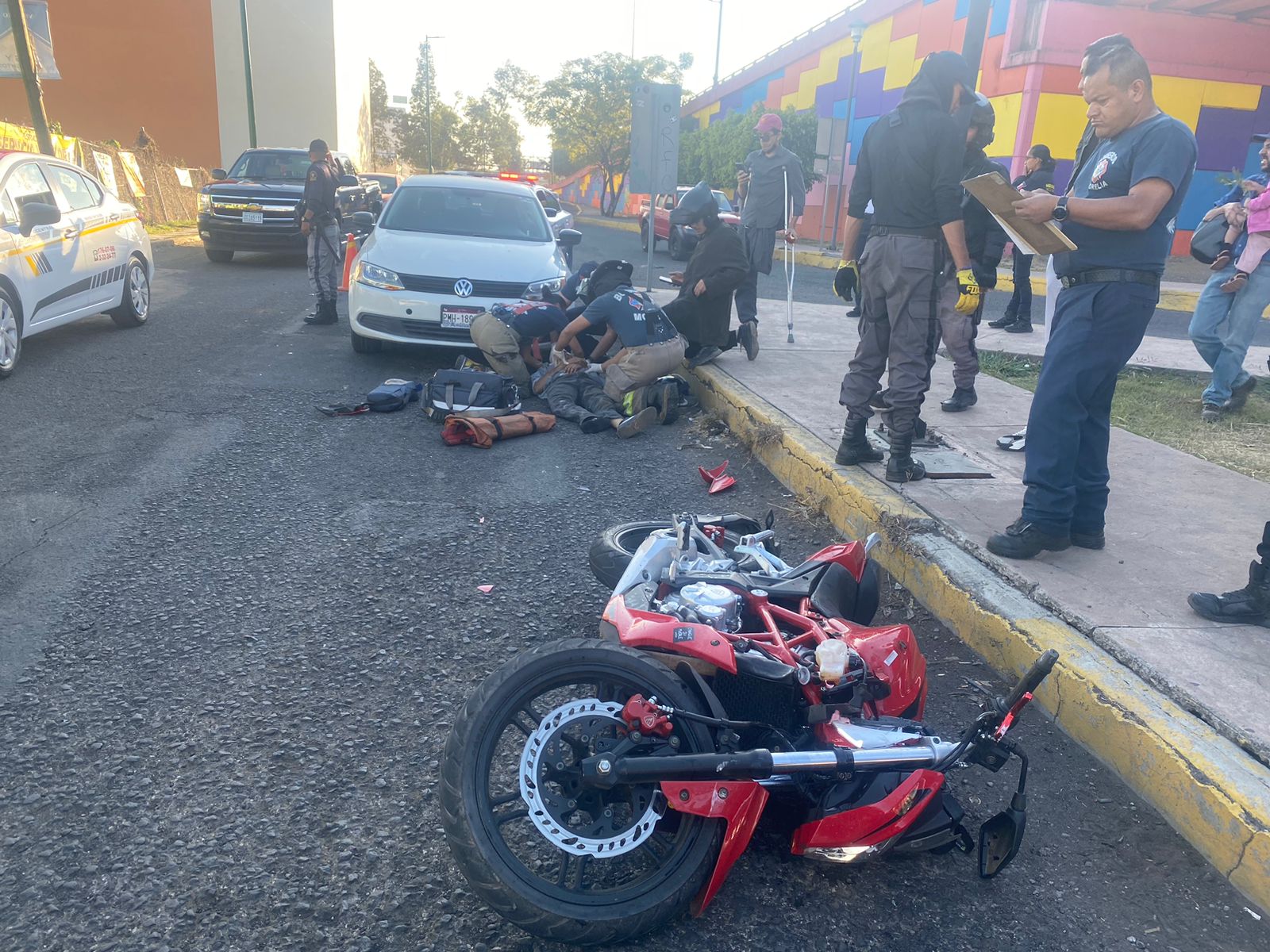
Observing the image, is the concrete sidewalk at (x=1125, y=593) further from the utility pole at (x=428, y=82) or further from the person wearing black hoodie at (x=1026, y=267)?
the utility pole at (x=428, y=82)

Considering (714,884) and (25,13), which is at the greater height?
(25,13)

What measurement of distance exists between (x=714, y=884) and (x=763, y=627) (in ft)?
2.57

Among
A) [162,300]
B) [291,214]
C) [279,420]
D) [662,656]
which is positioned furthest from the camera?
[291,214]

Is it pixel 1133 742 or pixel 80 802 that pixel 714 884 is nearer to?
pixel 1133 742

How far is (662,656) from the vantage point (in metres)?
2.49

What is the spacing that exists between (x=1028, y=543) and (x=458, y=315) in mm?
5194

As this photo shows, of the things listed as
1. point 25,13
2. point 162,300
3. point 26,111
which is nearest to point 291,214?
point 162,300

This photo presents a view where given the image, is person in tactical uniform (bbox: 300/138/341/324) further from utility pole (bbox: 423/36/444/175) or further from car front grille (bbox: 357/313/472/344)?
utility pole (bbox: 423/36/444/175)

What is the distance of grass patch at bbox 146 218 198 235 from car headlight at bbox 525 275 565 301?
15.7 m

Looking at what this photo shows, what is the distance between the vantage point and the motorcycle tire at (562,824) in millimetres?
2084

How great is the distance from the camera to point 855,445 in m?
5.16

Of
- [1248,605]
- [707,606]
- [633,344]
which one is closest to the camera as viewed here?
[707,606]

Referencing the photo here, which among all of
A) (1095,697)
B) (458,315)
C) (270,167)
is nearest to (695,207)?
(458,315)

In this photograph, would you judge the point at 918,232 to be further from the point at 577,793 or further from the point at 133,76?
the point at 133,76
